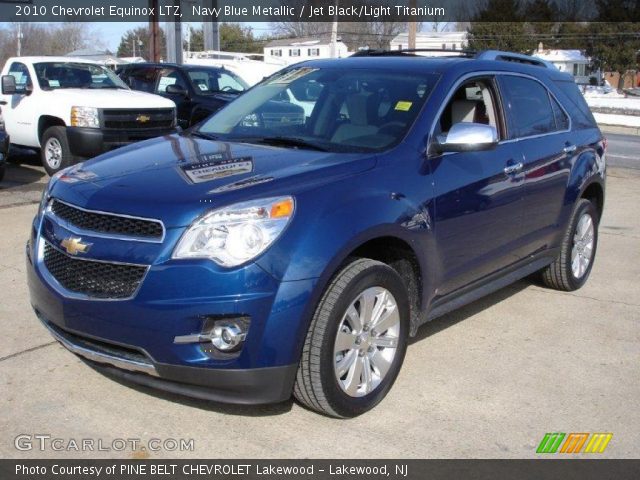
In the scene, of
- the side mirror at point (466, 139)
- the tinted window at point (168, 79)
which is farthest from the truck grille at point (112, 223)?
the tinted window at point (168, 79)

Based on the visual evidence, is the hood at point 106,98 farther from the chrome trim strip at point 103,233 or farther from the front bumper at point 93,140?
the chrome trim strip at point 103,233

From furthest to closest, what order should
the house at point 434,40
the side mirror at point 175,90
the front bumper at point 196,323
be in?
the house at point 434,40 → the side mirror at point 175,90 → the front bumper at point 196,323

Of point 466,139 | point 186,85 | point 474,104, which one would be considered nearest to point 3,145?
point 186,85

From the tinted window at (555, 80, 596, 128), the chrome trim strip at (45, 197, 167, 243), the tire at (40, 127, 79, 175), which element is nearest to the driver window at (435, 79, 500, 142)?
the tinted window at (555, 80, 596, 128)

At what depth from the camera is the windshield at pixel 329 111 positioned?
4.42 m

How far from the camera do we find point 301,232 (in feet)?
11.3

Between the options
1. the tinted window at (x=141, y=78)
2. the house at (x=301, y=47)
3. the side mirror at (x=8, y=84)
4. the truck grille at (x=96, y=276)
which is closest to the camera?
the truck grille at (x=96, y=276)

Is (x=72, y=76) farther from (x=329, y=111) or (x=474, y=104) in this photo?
(x=474, y=104)

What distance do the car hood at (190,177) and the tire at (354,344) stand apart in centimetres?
52

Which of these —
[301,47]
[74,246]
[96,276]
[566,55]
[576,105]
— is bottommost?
[96,276]

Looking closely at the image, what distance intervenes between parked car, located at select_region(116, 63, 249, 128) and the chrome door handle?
9.50 meters

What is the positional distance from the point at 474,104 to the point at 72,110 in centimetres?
755
